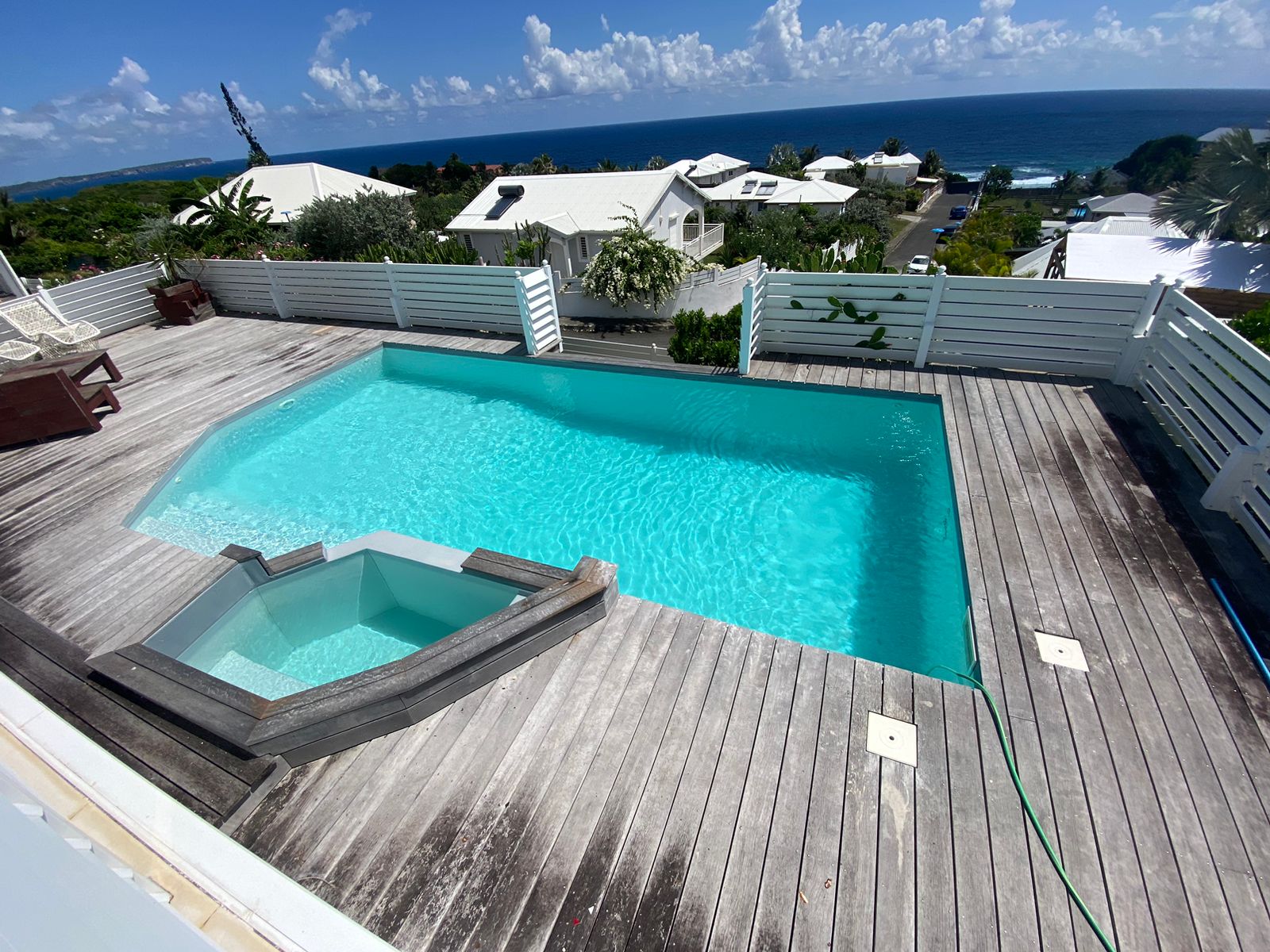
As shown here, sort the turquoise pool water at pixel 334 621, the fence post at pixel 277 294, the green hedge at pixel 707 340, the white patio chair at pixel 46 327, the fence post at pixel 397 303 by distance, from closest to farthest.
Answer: the turquoise pool water at pixel 334 621 → the green hedge at pixel 707 340 → the white patio chair at pixel 46 327 → the fence post at pixel 397 303 → the fence post at pixel 277 294

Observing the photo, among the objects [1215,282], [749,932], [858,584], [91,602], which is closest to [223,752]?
[91,602]

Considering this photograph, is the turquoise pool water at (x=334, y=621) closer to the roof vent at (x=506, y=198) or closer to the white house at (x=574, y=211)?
the white house at (x=574, y=211)

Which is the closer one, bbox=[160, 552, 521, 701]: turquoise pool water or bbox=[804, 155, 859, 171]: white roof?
bbox=[160, 552, 521, 701]: turquoise pool water

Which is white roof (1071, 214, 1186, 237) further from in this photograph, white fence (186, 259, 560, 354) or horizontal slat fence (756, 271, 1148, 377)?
white fence (186, 259, 560, 354)

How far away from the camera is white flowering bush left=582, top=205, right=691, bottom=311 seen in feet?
40.5

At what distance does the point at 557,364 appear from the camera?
8219mm

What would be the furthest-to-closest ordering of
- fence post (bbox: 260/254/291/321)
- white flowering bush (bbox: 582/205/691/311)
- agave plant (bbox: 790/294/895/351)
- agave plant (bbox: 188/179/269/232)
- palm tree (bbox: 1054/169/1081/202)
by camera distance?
palm tree (bbox: 1054/169/1081/202) → agave plant (bbox: 188/179/269/232) → white flowering bush (bbox: 582/205/691/311) → fence post (bbox: 260/254/291/321) → agave plant (bbox: 790/294/895/351)

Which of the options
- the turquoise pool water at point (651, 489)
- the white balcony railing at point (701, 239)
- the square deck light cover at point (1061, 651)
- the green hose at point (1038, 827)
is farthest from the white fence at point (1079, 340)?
the white balcony railing at point (701, 239)

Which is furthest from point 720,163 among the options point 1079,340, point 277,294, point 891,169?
point 1079,340

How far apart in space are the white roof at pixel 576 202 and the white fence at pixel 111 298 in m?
12.8

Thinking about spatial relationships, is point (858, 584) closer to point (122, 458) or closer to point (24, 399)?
point (122, 458)

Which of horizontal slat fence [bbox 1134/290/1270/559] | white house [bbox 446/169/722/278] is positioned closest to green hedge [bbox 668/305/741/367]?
horizontal slat fence [bbox 1134/290/1270/559]

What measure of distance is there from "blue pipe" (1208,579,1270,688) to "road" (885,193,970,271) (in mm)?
21670

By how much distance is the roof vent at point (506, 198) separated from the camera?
23203mm
